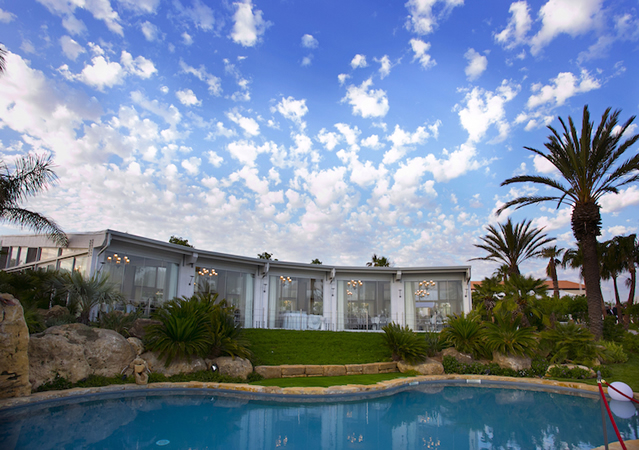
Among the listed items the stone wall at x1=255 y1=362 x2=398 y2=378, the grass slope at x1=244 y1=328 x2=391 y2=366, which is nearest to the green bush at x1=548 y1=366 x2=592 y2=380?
the stone wall at x1=255 y1=362 x2=398 y2=378

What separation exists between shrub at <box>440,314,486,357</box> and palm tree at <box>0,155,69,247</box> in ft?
46.5

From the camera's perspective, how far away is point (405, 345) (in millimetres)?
12008

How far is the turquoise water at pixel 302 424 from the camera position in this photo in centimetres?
569

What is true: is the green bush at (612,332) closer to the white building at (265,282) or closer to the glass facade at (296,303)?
the white building at (265,282)

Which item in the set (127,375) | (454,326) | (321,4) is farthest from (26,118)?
(454,326)

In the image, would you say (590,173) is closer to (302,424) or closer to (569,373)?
(569,373)

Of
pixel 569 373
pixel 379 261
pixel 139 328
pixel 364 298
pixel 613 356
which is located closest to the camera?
pixel 569 373

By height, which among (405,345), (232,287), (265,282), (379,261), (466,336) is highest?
(379,261)

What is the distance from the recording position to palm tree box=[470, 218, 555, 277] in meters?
21.2

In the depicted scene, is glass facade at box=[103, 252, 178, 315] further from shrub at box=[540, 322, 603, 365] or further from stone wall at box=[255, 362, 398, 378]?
shrub at box=[540, 322, 603, 365]

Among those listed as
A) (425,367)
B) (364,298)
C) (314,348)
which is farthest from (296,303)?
Result: (425,367)

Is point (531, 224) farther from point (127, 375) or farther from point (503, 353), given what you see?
point (127, 375)

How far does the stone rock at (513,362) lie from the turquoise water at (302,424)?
249cm

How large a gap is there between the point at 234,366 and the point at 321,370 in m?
2.61
